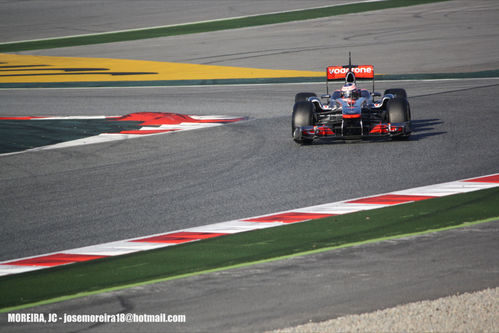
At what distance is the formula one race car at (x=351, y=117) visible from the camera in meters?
13.1

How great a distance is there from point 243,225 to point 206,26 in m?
27.3

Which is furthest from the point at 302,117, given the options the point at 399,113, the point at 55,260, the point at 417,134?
the point at 55,260

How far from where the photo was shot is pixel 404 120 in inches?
518

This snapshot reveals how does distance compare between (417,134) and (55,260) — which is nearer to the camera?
(55,260)

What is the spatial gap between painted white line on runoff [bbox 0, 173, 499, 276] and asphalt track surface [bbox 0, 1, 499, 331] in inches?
9.1

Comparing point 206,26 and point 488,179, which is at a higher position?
point 206,26

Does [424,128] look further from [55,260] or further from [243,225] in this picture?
[55,260]

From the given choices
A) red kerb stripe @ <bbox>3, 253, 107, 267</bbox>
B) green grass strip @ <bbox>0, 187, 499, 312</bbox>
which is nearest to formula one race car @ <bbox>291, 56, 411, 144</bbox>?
green grass strip @ <bbox>0, 187, 499, 312</bbox>

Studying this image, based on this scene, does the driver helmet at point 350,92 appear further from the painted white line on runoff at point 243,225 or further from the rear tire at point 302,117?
the painted white line on runoff at point 243,225

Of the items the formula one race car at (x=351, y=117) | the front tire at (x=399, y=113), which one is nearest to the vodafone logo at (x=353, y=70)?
the formula one race car at (x=351, y=117)

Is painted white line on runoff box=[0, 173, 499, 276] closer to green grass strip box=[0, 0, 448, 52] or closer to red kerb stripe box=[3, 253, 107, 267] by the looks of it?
red kerb stripe box=[3, 253, 107, 267]

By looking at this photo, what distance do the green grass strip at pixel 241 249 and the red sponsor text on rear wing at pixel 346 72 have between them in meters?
5.54

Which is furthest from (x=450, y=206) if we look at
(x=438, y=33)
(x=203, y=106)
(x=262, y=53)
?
(x=438, y=33)

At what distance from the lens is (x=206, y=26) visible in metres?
35.1
